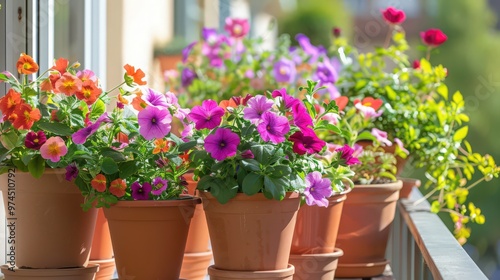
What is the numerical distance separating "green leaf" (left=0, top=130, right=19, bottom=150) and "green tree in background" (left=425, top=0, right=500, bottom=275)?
19.1 meters

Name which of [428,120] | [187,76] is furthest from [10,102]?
[187,76]

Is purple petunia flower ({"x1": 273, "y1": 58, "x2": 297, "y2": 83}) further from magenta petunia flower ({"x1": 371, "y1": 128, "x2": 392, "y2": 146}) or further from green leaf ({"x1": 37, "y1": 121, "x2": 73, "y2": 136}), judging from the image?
green leaf ({"x1": 37, "y1": 121, "x2": 73, "y2": 136})

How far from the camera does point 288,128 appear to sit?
49.9 inches

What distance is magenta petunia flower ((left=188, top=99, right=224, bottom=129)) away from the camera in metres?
1.29

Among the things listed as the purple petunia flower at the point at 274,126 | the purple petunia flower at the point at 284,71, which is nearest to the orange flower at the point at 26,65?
the purple petunia flower at the point at 274,126

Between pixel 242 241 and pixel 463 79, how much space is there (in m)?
21.0

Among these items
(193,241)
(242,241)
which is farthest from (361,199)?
(242,241)

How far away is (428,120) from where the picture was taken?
210cm

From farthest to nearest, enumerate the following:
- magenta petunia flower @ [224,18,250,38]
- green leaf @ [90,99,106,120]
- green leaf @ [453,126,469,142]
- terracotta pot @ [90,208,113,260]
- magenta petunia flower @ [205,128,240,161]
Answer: magenta petunia flower @ [224,18,250,38] → green leaf @ [453,126,469,142] → terracotta pot @ [90,208,113,260] → green leaf @ [90,99,106,120] → magenta petunia flower @ [205,128,240,161]

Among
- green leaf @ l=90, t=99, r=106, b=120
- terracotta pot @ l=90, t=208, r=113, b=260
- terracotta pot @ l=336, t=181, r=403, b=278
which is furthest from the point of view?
terracotta pot @ l=336, t=181, r=403, b=278

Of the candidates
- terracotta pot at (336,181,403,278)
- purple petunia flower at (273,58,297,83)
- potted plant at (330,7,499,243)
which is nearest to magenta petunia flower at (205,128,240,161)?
terracotta pot at (336,181,403,278)

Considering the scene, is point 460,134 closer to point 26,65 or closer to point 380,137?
point 380,137

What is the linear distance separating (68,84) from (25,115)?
8 cm

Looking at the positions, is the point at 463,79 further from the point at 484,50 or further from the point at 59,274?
the point at 59,274
